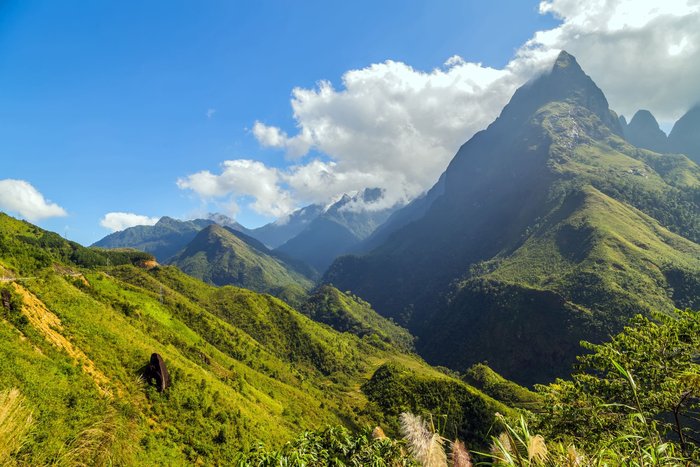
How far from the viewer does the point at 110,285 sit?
72.6 metres

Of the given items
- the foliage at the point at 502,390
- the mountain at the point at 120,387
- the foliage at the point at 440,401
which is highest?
the mountain at the point at 120,387

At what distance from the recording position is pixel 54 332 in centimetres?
3216

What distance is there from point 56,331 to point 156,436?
13242 millimetres

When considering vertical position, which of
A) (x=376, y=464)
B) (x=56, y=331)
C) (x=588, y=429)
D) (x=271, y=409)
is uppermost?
(x=56, y=331)

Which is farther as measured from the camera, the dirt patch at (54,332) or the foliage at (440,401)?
the foliage at (440,401)

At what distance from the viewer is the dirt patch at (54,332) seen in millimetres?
30312

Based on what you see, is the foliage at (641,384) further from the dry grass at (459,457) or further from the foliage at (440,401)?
the foliage at (440,401)

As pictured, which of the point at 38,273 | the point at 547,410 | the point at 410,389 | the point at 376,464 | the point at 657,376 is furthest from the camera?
the point at 410,389

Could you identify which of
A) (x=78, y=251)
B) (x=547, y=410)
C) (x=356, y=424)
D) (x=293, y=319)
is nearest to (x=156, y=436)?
(x=547, y=410)

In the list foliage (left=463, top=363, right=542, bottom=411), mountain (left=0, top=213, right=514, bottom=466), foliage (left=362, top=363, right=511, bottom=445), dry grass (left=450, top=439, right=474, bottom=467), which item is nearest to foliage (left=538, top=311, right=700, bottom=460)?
mountain (left=0, top=213, right=514, bottom=466)

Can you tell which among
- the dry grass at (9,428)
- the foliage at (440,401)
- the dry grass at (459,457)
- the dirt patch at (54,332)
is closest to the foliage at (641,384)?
the dry grass at (459,457)

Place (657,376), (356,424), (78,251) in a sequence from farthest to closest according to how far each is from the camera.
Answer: (78,251), (356,424), (657,376)

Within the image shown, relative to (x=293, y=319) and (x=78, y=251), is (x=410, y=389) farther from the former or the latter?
(x=78, y=251)

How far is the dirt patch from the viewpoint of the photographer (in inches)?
1193
